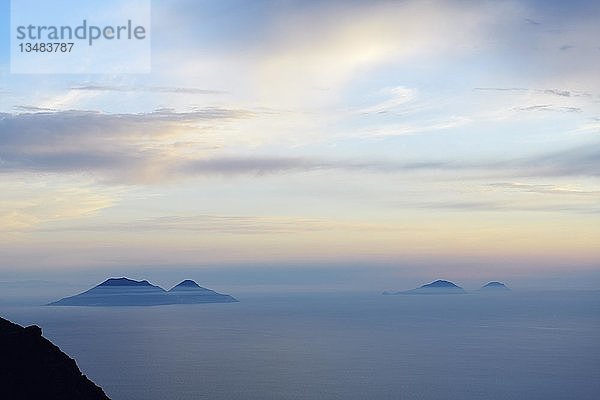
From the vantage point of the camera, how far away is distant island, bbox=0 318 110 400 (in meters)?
35.6

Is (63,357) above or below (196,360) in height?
above

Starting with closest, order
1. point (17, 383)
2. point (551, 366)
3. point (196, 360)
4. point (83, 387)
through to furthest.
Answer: point (17, 383) < point (83, 387) < point (551, 366) < point (196, 360)

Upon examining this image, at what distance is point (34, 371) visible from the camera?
1478 inches

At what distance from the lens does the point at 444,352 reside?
131 metres

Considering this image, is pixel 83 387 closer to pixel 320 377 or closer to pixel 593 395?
pixel 320 377

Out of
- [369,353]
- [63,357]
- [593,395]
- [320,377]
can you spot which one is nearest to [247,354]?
[369,353]

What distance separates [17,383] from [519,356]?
106 m

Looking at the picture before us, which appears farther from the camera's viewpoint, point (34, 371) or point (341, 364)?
point (341, 364)

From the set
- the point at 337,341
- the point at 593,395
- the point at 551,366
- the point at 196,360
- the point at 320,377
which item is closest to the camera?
the point at 593,395

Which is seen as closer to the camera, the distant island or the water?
the distant island

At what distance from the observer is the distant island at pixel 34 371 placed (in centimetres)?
3562

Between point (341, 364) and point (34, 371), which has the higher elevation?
point (34, 371)

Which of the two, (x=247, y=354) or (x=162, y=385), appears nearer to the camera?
(x=162, y=385)

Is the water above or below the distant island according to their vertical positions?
below
